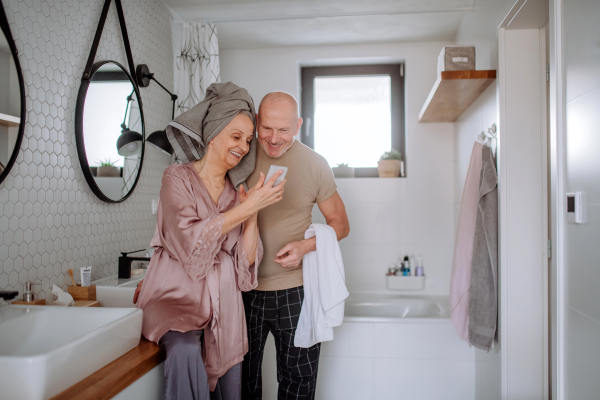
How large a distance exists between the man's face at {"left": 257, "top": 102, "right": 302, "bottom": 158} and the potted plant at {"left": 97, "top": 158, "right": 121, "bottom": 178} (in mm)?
806

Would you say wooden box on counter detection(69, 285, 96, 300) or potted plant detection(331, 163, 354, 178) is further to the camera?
potted plant detection(331, 163, 354, 178)

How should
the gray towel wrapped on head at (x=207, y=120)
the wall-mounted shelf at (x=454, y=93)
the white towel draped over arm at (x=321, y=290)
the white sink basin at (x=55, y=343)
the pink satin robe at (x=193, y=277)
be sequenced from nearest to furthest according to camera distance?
the white sink basin at (x=55, y=343) < the pink satin robe at (x=193, y=277) < the gray towel wrapped on head at (x=207, y=120) < the white towel draped over arm at (x=321, y=290) < the wall-mounted shelf at (x=454, y=93)

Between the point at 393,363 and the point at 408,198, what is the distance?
4.10ft

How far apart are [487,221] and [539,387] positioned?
79 cm

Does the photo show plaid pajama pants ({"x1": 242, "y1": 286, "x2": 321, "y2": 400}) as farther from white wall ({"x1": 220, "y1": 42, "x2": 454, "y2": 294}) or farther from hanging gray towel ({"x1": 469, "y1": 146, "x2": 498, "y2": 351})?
white wall ({"x1": 220, "y1": 42, "x2": 454, "y2": 294})

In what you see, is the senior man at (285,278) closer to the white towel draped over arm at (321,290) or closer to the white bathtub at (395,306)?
the white towel draped over arm at (321,290)

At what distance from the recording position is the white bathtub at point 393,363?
2291mm

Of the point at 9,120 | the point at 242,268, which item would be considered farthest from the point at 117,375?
the point at 9,120

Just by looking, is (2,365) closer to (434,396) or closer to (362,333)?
(362,333)

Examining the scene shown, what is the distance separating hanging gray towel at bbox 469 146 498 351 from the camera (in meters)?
1.88

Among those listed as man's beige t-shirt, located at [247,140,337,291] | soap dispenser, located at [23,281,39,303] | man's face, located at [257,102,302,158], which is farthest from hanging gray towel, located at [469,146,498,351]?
soap dispenser, located at [23,281,39,303]

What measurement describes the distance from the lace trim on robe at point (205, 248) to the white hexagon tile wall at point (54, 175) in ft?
2.32

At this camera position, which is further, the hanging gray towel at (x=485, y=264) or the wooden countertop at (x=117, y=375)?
the hanging gray towel at (x=485, y=264)

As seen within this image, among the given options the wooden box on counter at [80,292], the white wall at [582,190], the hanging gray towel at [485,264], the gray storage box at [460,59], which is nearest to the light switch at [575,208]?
the white wall at [582,190]
